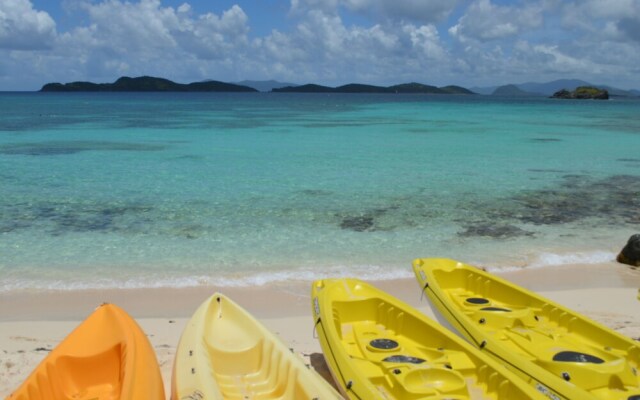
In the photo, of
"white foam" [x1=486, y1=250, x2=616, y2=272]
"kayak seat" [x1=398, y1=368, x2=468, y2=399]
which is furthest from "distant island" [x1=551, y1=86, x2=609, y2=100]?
"kayak seat" [x1=398, y1=368, x2=468, y2=399]

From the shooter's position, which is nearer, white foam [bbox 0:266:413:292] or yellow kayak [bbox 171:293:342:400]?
yellow kayak [bbox 171:293:342:400]

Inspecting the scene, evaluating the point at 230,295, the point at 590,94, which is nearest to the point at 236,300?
the point at 230,295


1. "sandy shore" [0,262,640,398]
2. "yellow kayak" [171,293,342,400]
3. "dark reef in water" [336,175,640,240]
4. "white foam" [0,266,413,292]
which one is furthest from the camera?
"dark reef in water" [336,175,640,240]

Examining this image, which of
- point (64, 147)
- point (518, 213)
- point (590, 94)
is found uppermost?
point (590, 94)

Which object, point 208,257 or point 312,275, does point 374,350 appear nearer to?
point 312,275

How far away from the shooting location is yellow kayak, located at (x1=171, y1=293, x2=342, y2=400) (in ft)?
13.2

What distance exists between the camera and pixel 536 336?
17.5 feet

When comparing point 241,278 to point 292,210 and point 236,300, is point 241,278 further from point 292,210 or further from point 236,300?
point 292,210

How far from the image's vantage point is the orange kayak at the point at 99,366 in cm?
402

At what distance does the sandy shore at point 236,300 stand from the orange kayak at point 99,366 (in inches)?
20.6

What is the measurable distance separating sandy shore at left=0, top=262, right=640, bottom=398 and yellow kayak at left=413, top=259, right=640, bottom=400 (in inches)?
26.5

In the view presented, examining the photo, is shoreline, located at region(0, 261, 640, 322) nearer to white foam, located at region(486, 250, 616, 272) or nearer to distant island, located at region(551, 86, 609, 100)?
white foam, located at region(486, 250, 616, 272)

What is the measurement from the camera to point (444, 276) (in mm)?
6672

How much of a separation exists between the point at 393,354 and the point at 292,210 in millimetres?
7168
